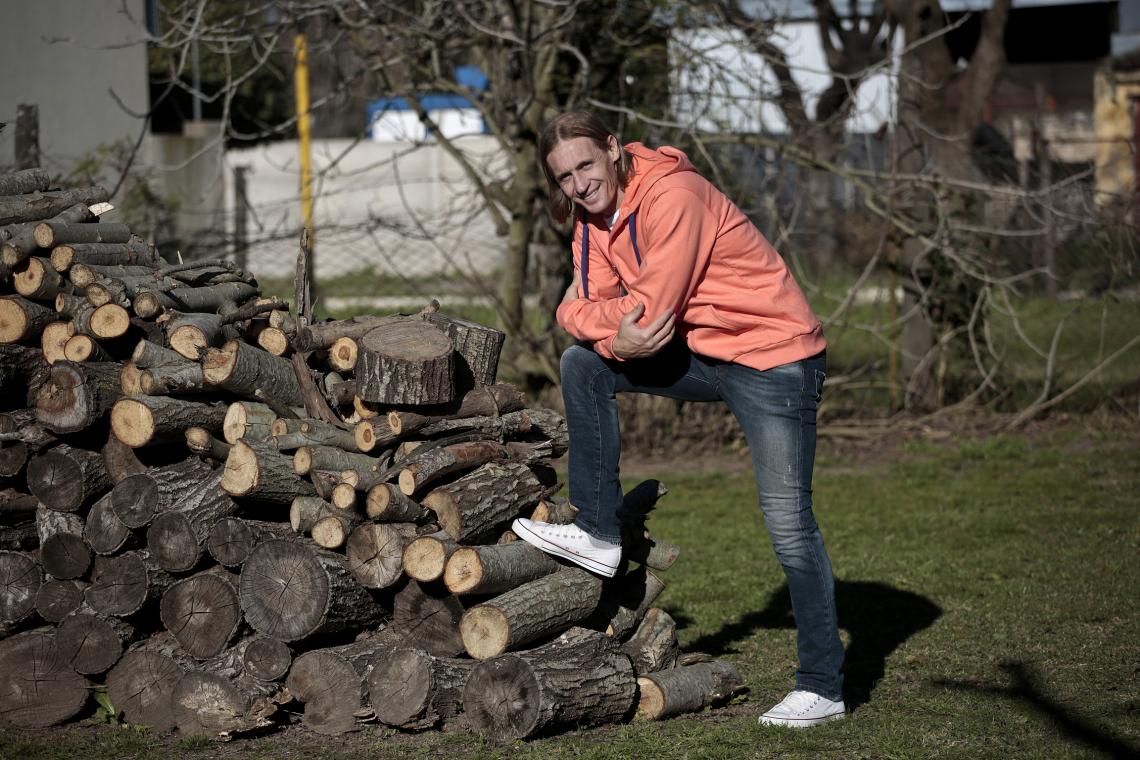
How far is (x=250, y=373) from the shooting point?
4.39 meters

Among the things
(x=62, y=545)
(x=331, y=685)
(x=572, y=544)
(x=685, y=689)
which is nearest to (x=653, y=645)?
(x=685, y=689)

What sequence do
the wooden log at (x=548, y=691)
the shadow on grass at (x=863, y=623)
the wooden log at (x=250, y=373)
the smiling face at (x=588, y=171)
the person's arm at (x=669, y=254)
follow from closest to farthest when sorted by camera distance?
the person's arm at (x=669, y=254), the smiling face at (x=588, y=171), the wooden log at (x=548, y=691), the wooden log at (x=250, y=373), the shadow on grass at (x=863, y=623)

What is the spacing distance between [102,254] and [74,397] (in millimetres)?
745

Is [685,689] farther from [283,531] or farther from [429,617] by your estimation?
[283,531]

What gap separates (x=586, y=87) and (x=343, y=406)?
4893 mm

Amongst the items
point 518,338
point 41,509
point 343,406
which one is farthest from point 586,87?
point 41,509

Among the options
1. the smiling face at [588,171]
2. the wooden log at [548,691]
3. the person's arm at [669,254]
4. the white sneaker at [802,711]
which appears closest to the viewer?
the person's arm at [669,254]

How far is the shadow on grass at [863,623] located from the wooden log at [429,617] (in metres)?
1.32

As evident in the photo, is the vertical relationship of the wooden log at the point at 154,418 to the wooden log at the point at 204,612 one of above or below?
above

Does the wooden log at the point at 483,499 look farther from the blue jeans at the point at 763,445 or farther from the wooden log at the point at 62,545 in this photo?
the wooden log at the point at 62,545

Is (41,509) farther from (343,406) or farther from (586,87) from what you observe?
(586,87)

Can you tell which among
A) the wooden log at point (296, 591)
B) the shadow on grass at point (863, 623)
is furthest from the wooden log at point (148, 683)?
the shadow on grass at point (863, 623)

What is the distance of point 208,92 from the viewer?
21422 millimetres

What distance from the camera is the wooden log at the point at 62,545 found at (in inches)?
175
